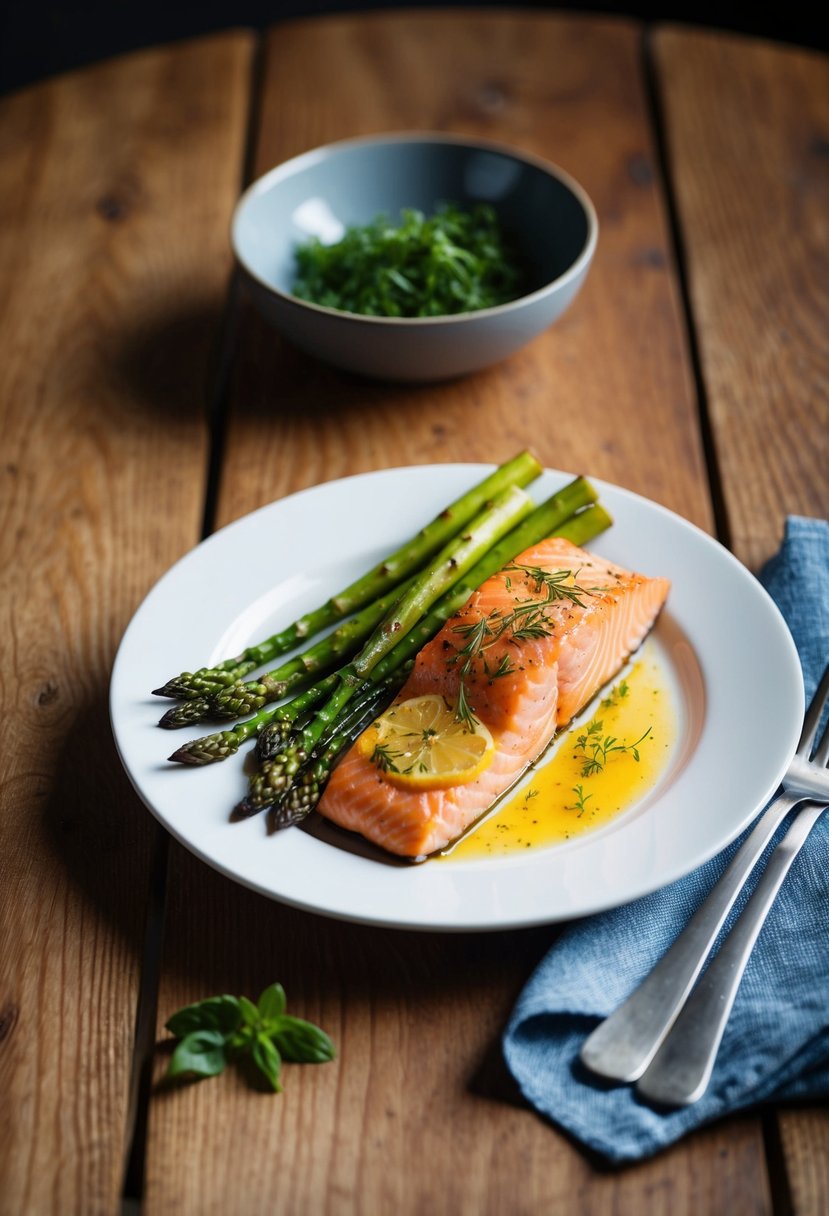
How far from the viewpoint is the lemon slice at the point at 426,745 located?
2199mm

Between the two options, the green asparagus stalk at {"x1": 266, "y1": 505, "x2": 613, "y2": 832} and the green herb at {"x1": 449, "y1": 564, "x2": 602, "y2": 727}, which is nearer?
the green asparagus stalk at {"x1": 266, "y1": 505, "x2": 613, "y2": 832}

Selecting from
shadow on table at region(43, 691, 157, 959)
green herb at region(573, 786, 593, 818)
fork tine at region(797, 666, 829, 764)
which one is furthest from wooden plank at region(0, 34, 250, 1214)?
fork tine at region(797, 666, 829, 764)

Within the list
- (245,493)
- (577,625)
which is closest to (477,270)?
(245,493)

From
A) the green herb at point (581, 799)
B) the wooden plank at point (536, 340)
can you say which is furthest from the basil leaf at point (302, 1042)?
the wooden plank at point (536, 340)

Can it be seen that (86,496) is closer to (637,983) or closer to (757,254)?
(637,983)

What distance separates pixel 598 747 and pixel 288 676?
695mm

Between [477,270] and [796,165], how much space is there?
1723mm

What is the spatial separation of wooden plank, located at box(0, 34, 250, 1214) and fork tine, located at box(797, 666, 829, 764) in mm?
1389

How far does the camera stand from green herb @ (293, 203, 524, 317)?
3.37m

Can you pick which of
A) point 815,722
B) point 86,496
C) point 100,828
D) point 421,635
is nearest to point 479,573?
point 421,635

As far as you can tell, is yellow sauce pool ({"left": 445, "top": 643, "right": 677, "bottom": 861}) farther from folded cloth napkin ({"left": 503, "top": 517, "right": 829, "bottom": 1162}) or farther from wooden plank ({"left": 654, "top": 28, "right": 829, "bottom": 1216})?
wooden plank ({"left": 654, "top": 28, "right": 829, "bottom": 1216})

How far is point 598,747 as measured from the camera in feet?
7.87

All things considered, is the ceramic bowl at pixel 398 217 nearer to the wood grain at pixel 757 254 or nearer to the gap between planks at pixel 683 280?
the gap between planks at pixel 683 280

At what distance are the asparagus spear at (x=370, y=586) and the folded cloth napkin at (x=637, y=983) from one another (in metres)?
0.91
